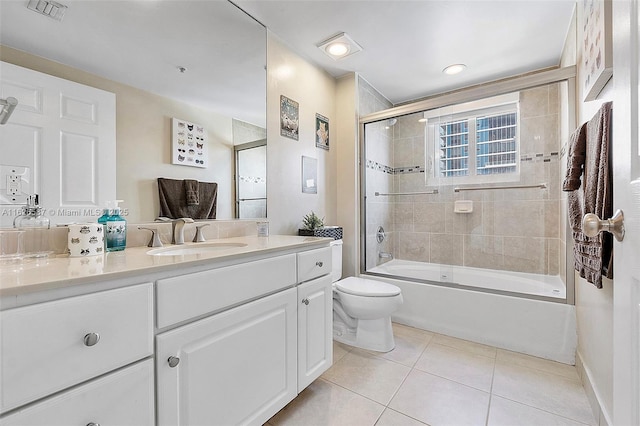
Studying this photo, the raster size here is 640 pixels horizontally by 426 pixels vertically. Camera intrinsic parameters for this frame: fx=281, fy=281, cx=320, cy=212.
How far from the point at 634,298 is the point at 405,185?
8.40 feet

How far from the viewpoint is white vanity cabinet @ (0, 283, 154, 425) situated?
0.58m

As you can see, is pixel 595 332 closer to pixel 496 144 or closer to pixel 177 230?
pixel 496 144

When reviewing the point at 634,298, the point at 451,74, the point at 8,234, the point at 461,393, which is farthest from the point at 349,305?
the point at 451,74

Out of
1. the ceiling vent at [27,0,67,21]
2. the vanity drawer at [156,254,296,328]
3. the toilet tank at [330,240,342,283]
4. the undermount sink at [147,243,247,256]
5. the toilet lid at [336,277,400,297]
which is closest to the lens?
the vanity drawer at [156,254,296,328]

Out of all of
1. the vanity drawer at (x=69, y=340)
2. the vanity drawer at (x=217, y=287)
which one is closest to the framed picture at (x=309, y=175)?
the vanity drawer at (x=217, y=287)

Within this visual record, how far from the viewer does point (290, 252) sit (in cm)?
133

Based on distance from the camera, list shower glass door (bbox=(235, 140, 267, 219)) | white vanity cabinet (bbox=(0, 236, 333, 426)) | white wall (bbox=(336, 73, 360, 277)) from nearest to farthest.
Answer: white vanity cabinet (bbox=(0, 236, 333, 426)) < shower glass door (bbox=(235, 140, 267, 219)) < white wall (bbox=(336, 73, 360, 277))

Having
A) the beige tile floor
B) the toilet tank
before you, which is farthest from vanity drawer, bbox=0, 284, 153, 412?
the toilet tank

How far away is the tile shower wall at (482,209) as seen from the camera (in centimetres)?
230

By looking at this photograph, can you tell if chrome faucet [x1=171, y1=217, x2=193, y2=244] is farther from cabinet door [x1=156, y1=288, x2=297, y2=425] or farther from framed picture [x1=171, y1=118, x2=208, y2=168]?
cabinet door [x1=156, y1=288, x2=297, y2=425]

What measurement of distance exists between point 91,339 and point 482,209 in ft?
9.38

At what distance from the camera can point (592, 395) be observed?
138 centimetres

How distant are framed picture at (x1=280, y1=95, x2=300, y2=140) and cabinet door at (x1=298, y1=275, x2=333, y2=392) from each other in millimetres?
1190

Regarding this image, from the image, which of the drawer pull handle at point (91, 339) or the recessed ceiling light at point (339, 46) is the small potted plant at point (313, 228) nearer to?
the recessed ceiling light at point (339, 46)
